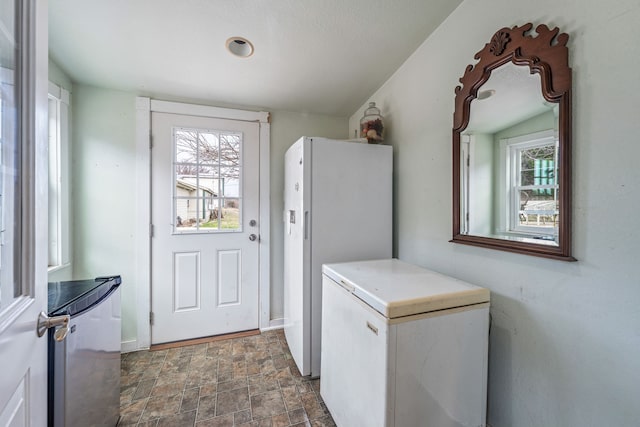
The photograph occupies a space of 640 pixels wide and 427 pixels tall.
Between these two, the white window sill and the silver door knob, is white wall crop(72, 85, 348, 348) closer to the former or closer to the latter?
the white window sill

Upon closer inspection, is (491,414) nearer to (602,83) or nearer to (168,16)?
(602,83)

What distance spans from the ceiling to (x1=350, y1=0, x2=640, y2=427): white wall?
437 mm

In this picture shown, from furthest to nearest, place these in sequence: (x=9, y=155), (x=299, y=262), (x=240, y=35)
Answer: (x=299, y=262) < (x=240, y=35) < (x=9, y=155)

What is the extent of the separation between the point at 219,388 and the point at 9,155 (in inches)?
68.9

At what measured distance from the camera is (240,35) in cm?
150

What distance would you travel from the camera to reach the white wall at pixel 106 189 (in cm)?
203

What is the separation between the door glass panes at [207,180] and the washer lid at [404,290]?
144 cm

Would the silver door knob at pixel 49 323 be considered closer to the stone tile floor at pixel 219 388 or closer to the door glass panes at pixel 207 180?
the stone tile floor at pixel 219 388

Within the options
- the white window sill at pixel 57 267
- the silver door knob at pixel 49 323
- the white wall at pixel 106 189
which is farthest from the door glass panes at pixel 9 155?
the white wall at pixel 106 189

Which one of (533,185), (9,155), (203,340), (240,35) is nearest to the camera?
(9,155)

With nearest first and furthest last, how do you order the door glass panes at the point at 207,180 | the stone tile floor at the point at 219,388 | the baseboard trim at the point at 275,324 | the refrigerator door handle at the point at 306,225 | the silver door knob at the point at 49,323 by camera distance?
the silver door knob at the point at 49,323 → the stone tile floor at the point at 219,388 → the refrigerator door handle at the point at 306,225 → the door glass panes at the point at 207,180 → the baseboard trim at the point at 275,324

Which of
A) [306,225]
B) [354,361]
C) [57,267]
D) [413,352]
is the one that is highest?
[306,225]

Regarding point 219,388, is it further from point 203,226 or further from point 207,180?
point 207,180

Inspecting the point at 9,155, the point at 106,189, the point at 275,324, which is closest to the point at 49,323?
the point at 9,155
